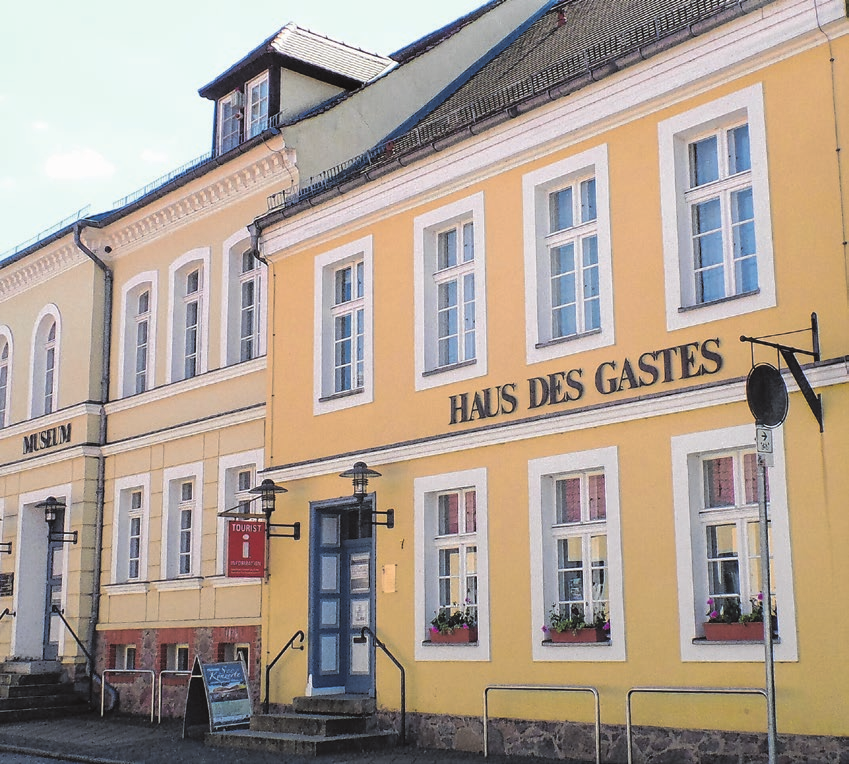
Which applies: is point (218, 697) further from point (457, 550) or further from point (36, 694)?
point (36, 694)

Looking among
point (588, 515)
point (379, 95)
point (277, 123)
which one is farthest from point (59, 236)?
point (588, 515)

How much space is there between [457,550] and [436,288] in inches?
129

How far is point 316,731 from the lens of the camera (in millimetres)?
15281

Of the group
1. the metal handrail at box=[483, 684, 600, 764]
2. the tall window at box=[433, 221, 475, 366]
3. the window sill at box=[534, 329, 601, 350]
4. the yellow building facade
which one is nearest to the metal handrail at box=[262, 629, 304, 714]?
the yellow building facade

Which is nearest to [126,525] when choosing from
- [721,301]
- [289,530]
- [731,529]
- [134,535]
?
[134,535]

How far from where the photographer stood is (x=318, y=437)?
17.3 metres

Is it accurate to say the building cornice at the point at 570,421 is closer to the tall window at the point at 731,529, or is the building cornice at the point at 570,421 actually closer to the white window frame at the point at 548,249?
the tall window at the point at 731,529

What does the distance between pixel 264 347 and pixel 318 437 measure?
8.97 ft

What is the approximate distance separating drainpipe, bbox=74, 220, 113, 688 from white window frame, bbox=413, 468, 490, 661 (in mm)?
9077

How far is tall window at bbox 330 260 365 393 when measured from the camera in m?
17.2

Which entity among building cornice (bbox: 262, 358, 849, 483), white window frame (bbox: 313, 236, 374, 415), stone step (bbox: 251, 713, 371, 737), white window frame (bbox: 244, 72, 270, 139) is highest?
white window frame (bbox: 244, 72, 270, 139)

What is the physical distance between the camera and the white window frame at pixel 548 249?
536 inches

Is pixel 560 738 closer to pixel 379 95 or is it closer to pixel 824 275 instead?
pixel 824 275

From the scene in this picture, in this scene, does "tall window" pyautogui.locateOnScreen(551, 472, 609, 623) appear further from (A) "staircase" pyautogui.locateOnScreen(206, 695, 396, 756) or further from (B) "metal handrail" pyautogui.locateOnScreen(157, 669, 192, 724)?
(B) "metal handrail" pyautogui.locateOnScreen(157, 669, 192, 724)
